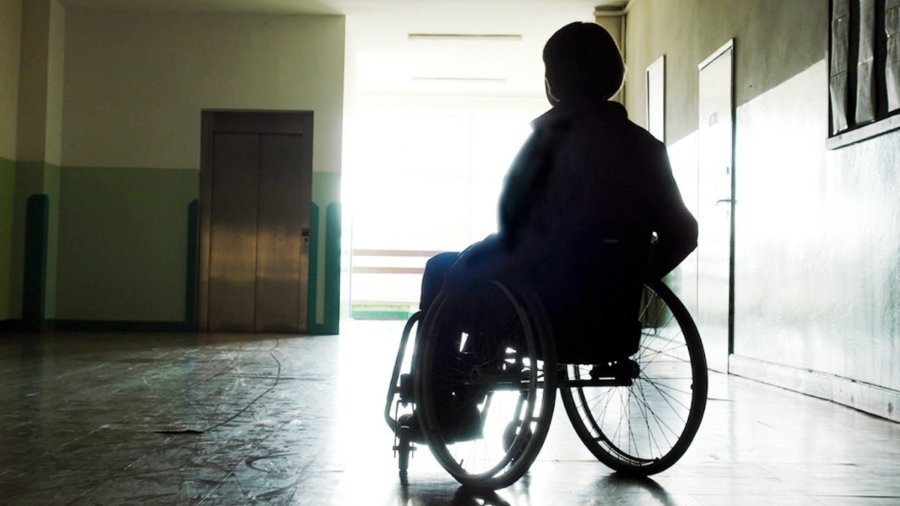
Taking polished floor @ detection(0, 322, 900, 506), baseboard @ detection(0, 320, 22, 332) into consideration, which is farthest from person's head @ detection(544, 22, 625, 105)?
baseboard @ detection(0, 320, 22, 332)

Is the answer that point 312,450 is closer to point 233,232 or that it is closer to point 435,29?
point 233,232

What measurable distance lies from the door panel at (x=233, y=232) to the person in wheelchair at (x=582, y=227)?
550cm

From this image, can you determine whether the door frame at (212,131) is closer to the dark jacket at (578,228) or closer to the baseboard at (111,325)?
the baseboard at (111,325)

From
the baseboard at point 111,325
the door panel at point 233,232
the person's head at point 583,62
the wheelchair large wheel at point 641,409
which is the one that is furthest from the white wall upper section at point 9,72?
the person's head at point 583,62

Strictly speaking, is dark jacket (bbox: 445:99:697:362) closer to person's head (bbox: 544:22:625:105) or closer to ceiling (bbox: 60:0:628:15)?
person's head (bbox: 544:22:625:105)

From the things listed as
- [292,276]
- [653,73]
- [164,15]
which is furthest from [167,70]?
[653,73]

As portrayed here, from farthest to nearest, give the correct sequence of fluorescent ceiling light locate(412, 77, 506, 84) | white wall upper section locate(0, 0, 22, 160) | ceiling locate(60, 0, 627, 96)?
fluorescent ceiling light locate(412, 77, 506, 84), ceiling locate(60, 0, 627, 96), white wall upper section locate(0, 0, 22, 160)

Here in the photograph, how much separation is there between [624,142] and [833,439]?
141cm

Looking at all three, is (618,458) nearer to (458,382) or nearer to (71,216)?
(458,382)

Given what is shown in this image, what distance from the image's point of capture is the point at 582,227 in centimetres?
177

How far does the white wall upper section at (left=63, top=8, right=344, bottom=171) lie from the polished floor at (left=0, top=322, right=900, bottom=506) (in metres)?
3.33

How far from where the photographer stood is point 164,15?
7043 mm

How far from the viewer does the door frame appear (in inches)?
275

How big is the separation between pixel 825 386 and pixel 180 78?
228 inches
